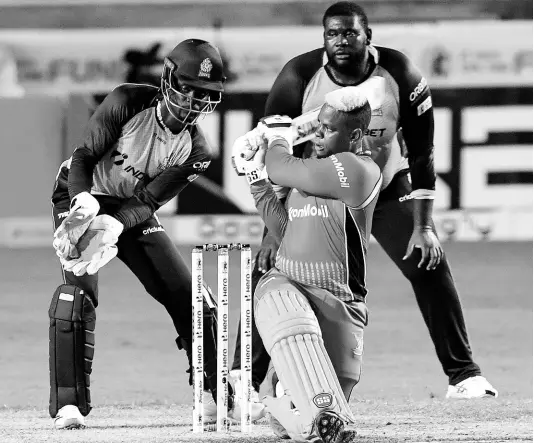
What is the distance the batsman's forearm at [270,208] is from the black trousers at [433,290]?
4.41ft

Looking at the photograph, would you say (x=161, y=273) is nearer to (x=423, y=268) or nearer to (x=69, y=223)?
(x=69, y=223)

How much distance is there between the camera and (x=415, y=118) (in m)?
6.68

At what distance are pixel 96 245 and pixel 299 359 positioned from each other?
125cm

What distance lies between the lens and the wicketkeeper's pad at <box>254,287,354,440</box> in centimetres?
512

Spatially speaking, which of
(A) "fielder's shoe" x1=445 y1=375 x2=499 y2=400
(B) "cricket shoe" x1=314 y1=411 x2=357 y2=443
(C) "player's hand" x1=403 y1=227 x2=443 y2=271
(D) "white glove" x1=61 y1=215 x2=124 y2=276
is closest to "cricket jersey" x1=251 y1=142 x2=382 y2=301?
(B) "cricket shoe" x1=314 y1=411 x2=357 y2=443

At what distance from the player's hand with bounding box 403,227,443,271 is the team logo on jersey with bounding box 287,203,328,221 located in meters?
1.24

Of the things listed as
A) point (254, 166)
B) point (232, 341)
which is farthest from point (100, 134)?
point (232, 341)

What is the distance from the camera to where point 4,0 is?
1434cm

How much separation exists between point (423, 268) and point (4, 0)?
8.96m

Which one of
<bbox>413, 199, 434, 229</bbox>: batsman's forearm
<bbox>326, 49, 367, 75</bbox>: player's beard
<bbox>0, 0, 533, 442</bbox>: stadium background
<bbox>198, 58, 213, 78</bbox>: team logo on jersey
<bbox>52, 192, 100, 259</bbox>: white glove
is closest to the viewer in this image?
<bbox>52, 192, 100, 259</bbox>: white glove

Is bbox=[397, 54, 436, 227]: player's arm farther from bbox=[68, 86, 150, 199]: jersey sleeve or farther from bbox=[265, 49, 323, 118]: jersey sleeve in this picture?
bbox=[68, 86, 150, 199]: jersey sleeve

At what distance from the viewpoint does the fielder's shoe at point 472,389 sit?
677 cm

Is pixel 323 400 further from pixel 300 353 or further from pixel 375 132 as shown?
pixel 375 132

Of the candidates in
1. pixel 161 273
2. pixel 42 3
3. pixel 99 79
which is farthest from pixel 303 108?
pixel 42 3
